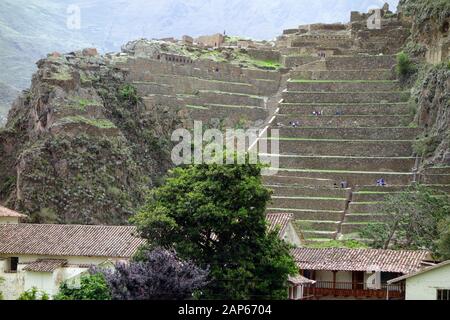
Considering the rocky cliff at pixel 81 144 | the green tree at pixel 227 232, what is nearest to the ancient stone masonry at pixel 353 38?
the rocky cliff at pixel 81 144

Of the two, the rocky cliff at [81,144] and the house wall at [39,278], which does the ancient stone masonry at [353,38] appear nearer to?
the rocky cliff at [81,144]

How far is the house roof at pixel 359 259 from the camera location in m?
39.9

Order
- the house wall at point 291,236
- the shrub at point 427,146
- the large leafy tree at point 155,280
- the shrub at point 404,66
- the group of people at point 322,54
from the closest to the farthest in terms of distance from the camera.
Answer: the large leafy tree at point 155,280
the house wall at point 291,236
the shrub at point 427,146
the shrub at point 404,66
the group of people at point 322,54

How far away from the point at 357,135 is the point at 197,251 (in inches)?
1428

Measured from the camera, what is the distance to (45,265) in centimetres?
3869

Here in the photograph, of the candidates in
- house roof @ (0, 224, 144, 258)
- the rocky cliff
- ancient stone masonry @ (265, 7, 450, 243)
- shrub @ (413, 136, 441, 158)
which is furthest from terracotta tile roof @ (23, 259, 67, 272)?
shrub @ (413, 136, 441, 158)

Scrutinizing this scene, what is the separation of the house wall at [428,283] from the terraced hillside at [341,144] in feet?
78.7

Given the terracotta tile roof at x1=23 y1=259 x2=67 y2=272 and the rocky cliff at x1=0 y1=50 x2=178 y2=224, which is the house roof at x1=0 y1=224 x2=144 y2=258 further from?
the rocky cliff at x1=0 y1=50 x2=178 y2=224

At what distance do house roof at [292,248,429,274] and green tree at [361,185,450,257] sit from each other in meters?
5.26

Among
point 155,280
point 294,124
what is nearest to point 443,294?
point 155,280

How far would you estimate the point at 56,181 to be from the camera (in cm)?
6241

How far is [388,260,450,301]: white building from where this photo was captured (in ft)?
97.5

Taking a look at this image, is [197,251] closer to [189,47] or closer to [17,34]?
[189,47]

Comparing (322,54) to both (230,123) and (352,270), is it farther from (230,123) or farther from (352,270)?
(352,270)
